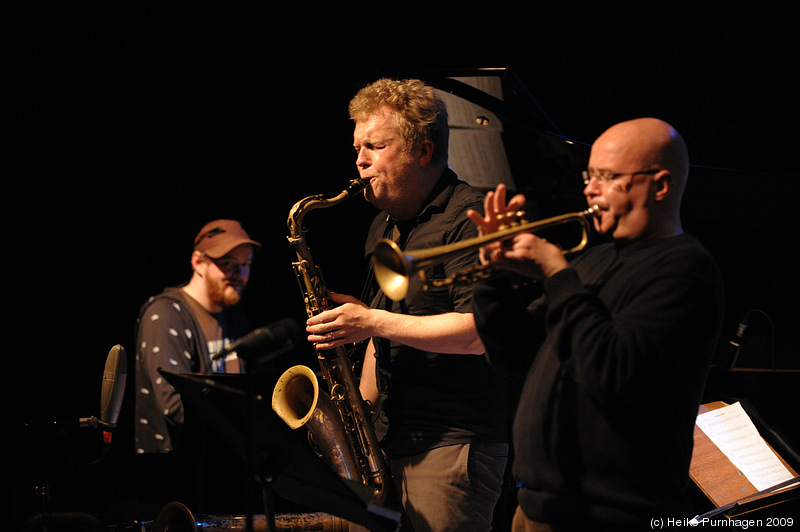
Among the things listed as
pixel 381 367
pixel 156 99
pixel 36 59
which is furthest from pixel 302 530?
pixel 36 59

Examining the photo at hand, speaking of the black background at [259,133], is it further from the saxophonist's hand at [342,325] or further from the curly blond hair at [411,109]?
the saxophonist's hand at [342,325]

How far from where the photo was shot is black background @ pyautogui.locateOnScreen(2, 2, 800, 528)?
4.29 meters

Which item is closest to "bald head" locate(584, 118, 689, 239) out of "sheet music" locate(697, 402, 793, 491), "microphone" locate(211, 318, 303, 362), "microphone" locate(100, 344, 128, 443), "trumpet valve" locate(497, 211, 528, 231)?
"trumpet valve" locate(497, 211, 528, 231)

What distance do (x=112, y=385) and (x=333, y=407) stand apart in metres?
1.03

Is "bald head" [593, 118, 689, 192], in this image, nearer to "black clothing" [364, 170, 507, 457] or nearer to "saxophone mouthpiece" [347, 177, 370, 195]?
"black clothing" [364, 170, 507, 457]

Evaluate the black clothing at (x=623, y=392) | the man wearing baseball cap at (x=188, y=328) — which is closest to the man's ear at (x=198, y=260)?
the man wearing baseball cap at (x=188, y=328)

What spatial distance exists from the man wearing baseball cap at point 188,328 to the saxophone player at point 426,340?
0.61m

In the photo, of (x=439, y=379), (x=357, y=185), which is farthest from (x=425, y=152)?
(x=439, y=379)

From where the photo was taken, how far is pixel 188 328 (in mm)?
3100

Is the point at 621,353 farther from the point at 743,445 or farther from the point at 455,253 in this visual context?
the point at 743,445

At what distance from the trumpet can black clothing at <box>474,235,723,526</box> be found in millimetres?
198

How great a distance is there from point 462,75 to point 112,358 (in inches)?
102

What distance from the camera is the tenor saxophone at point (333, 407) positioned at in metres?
3.16

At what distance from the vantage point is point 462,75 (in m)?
4.23
